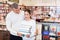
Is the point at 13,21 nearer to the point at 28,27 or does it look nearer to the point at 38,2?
the point at 28,27

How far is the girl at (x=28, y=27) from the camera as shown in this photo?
3.67 feet

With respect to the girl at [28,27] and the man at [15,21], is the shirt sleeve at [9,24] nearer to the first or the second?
the man at [15,21]

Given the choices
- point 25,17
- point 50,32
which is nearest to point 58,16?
point 50,32

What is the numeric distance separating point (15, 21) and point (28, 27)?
12 centimetres

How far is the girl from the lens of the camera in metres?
1.12

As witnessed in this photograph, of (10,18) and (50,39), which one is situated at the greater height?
(10,18)

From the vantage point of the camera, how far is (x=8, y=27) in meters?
1.16

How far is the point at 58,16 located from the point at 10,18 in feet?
1.28

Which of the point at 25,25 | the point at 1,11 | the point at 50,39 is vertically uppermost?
the point at 1,11

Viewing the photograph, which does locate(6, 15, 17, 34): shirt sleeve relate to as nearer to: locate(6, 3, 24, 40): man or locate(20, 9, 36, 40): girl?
locate(6, 3, 24, 40): man

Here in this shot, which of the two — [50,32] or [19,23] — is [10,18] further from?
[50,32]

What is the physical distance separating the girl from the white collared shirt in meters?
0.04

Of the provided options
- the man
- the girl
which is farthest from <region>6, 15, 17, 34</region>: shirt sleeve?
the girl

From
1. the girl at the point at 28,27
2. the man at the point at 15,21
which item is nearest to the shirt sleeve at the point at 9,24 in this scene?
the man at the point at 15,21
